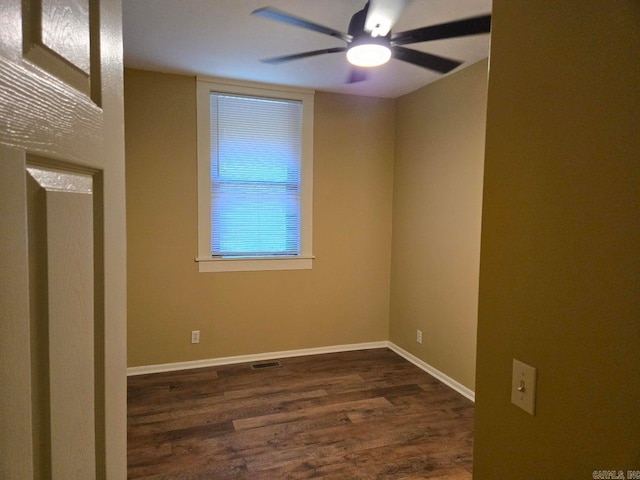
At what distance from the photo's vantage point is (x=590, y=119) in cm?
72

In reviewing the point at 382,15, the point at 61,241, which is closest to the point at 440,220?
the point at 382,15

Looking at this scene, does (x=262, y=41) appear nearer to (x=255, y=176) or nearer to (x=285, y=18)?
(x=285, y=18)

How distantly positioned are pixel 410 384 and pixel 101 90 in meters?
3.16

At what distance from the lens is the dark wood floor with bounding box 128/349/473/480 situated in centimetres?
213

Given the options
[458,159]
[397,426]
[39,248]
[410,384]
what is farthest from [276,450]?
[458,159]

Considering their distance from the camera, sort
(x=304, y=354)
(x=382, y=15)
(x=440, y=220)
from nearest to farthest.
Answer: (x=382, y=15) < (x=440, y=220) < (x=304, y=354)

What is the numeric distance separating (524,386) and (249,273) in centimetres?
297

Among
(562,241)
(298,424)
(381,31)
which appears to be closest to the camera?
(562,241)

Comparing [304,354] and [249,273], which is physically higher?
[249,273]

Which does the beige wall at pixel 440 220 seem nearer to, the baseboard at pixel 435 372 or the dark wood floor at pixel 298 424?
the baseboard at pixel 435 372

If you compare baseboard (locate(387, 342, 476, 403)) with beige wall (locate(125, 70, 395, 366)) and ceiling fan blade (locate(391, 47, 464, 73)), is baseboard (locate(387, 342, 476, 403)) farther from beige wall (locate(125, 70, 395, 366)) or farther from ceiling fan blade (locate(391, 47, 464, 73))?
ceiling fan blade (locate(391, 47, 464, 73))

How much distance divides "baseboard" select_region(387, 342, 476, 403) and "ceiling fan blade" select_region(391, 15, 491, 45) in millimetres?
2526

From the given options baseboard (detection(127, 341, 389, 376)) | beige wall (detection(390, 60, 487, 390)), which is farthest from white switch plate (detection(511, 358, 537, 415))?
baseboard (detection(127, 341, 389, 376))

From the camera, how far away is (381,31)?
6.04 feet
